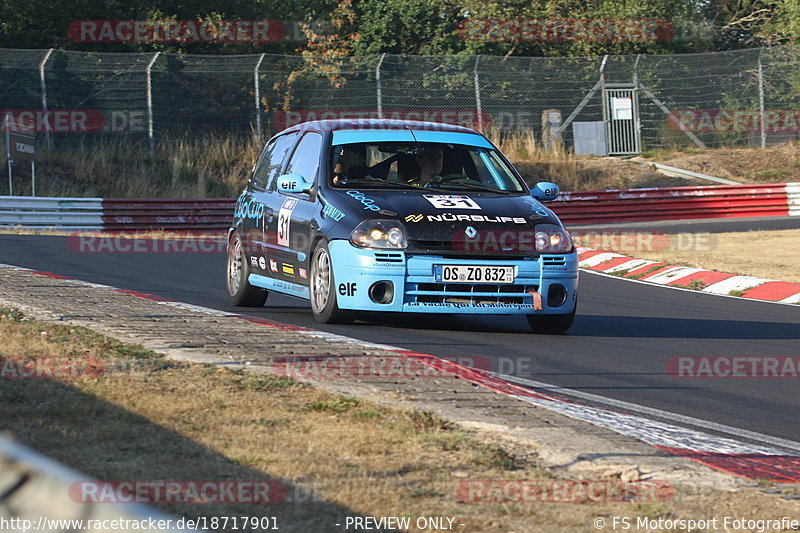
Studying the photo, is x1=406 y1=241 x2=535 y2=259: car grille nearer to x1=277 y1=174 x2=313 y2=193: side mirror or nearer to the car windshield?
the car windshield

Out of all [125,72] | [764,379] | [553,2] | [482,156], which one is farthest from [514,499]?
[553,2]

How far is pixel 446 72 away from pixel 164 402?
25001mm

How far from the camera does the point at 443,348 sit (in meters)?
8.51

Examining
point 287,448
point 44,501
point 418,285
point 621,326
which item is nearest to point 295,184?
point 418,285

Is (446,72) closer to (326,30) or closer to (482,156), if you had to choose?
(326,30)

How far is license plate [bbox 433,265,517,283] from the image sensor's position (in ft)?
29.8

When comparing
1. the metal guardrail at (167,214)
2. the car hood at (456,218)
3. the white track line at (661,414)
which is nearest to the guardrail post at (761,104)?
the metal guardrail at (167,214)

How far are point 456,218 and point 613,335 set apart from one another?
1.85 m

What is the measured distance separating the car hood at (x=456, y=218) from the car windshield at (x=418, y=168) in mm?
285

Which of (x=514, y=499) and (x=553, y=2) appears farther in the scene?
(x=553, y=2)

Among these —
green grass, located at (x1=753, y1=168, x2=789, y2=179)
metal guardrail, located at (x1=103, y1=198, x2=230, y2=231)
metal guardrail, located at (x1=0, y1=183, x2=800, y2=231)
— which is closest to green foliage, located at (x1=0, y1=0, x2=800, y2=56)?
green grass, located at (x1=753, y1=168, x2=789, y2=179)

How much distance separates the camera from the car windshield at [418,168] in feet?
32.8

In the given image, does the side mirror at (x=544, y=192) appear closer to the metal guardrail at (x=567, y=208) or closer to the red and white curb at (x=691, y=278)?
the red and white curb at (x=691, y=278)

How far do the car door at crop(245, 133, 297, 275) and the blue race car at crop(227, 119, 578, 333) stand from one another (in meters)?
0.02
